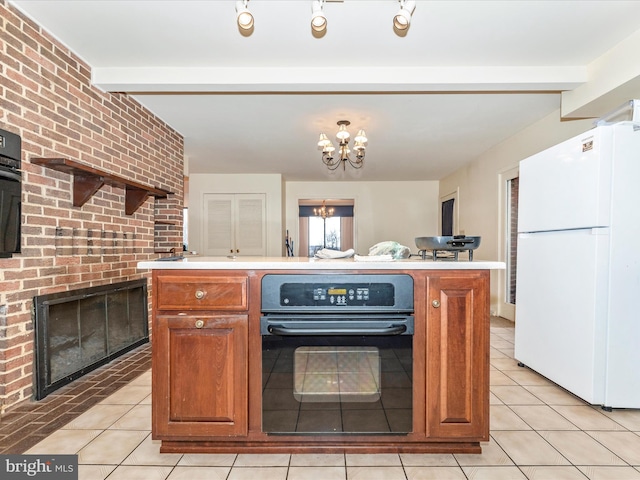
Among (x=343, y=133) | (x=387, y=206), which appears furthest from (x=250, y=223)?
(x=343, y=133)

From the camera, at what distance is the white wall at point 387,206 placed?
7.59 metres

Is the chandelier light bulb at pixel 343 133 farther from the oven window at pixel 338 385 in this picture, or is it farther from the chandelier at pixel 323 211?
the chandelier at pixel 323 211

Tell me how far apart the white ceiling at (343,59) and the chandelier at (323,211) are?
16.1ft

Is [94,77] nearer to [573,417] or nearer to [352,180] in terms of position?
[573,417]

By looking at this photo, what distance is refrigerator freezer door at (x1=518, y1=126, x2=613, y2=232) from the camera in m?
1.98

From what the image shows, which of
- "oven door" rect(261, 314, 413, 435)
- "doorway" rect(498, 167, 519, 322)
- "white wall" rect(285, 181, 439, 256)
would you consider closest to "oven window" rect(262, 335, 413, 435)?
"oven door" rect(261, 314, 413, 435)

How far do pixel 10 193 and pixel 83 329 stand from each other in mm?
1089

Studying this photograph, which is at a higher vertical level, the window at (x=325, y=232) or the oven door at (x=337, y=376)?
the window at (x=325, y=232)

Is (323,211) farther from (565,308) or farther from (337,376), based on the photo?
(337,376)

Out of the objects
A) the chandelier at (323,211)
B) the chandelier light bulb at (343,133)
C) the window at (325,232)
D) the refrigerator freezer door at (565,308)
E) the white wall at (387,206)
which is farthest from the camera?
the window at (325,232)

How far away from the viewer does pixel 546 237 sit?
245cm

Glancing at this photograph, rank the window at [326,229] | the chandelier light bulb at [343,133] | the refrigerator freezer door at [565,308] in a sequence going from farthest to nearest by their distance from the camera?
1. the window at [326,229]
2. the chandelier light bulb at [343,133]
3. the refrigerator freezer door at [565,308]

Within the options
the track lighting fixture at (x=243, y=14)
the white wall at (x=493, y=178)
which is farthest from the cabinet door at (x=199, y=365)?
the white wall at (x=493, y=178)

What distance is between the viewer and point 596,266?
2010 millimetres
